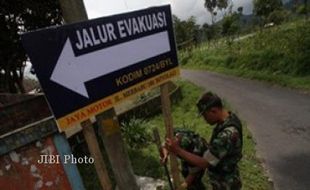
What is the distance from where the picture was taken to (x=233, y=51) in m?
22.7

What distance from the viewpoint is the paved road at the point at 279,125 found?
6867 mm

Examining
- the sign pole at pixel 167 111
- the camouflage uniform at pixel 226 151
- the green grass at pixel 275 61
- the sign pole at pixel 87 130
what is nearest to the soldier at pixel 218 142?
the camouflage uniform at pixel 226 151

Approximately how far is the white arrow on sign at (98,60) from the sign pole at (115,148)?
55 cm

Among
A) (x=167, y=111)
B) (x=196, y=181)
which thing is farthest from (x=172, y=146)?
(x=196, y=181)

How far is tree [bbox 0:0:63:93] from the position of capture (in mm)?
11727

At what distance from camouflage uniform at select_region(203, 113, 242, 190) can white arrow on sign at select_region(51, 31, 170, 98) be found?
952mm

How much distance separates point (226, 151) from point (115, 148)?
3.49 feet

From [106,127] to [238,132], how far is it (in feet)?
4.14

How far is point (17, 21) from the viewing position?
1284 centimetres

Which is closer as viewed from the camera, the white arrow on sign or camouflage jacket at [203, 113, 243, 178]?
the white arrow on sign

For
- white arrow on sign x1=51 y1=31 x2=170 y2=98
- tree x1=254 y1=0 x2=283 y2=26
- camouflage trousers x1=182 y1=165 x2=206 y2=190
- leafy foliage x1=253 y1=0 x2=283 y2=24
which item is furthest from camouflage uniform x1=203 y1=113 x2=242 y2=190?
leafy foliage x1=253 y1=0 x2=283 y2=24

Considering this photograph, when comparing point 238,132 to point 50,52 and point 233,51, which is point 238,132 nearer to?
point 50,52

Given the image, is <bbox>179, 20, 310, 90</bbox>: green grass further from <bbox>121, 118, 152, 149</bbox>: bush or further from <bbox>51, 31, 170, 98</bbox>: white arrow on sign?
<bbox>51, 31, 170, 98</bbox>: white arrow on sign

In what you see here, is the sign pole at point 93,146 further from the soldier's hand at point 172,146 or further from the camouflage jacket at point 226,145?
the camouflage jacket at point 226,145
